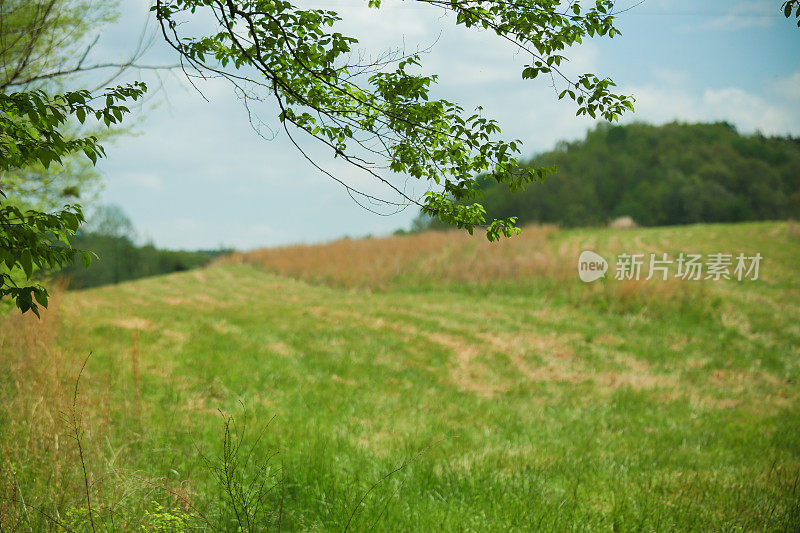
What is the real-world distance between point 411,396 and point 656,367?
6478 mm

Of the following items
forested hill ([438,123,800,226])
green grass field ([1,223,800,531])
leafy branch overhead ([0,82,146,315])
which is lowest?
green grass field ([1,223,800,531])

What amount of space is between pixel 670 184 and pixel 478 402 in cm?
6026

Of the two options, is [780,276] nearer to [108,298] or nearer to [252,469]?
[252,469]

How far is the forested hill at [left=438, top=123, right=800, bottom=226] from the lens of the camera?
187ft

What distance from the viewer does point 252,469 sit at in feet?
16.4

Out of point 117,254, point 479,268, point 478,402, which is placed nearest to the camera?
point 478,402

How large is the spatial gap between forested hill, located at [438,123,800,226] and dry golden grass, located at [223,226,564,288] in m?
24.6

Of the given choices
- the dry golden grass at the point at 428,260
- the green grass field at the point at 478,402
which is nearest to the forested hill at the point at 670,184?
the dry golden grass at the point at 428,260

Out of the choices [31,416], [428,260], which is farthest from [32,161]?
[428,260]

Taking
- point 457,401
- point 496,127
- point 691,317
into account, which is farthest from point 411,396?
point 691,317

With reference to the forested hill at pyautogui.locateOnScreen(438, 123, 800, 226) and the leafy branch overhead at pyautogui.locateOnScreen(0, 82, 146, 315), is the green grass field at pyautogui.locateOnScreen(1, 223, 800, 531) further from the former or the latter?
the forested hill at pyautogui.locateOnScreen(438, 123, 800, 226)

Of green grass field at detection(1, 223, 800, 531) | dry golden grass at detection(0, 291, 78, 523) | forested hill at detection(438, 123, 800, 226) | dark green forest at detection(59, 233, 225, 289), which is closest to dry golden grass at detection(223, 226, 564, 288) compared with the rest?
green grass field at detection(1, 223, 800, 531)

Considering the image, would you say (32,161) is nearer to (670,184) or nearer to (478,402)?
(478,402)

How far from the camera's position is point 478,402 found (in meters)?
8.84
